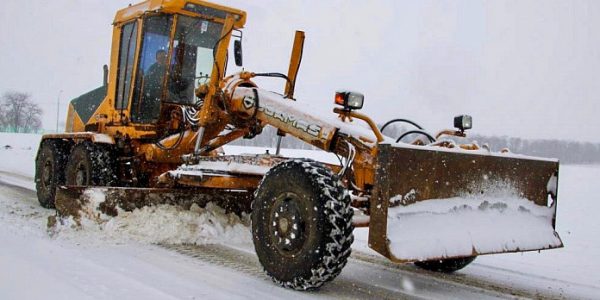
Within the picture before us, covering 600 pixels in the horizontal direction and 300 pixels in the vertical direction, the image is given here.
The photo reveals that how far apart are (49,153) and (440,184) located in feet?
22.3

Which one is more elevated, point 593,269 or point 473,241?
point 473,241

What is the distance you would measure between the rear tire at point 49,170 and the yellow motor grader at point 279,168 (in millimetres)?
21

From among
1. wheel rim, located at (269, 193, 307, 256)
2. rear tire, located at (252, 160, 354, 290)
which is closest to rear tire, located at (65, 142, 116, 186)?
rear tire, located at (252, 160, 354, 290)

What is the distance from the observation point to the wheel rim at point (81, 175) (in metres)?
7.41

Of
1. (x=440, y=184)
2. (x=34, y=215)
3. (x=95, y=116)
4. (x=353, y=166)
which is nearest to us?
(x=440, y=184)

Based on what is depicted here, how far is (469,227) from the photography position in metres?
4.25

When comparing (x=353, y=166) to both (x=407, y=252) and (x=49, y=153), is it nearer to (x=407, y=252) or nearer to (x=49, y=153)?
(x=407, y=252)

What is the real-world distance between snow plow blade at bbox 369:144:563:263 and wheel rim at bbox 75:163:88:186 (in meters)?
4.86

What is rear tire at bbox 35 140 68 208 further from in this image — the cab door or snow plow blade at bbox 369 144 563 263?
snow plow blade at bbox 369 144 563 263

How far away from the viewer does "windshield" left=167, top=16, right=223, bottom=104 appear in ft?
23.9

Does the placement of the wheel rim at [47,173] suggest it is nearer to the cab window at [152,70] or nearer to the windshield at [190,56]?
the cab window at [152,70]

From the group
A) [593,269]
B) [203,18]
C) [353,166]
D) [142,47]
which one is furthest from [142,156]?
[593,269]

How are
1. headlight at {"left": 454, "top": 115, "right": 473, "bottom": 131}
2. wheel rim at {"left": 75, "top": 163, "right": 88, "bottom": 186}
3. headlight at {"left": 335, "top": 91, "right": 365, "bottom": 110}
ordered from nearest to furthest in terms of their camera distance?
headlight at {"left": 335, "top": 91, "right": 365, "bottom": 110} < headlight at {"left": 454, "top": 115, "right": 473, "bottom": 131} < wheel rim at {"left": 75, "top": 163, "right": 88, "bottom": 186}

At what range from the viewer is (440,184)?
13.7 ft
